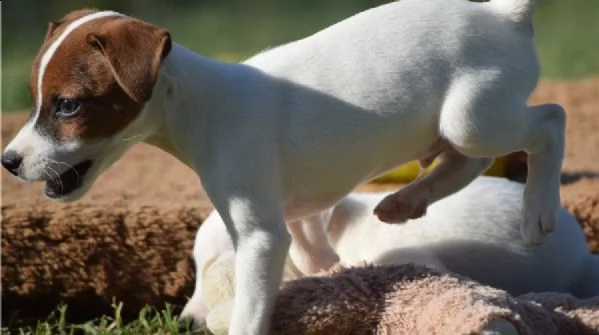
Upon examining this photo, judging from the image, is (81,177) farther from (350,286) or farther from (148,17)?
(148,17)

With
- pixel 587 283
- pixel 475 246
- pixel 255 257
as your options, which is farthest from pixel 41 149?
pixel 587 283

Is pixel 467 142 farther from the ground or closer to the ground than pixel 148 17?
farther from the ground

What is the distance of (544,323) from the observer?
118 inches

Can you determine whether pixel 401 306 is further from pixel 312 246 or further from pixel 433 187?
pixel 312 246

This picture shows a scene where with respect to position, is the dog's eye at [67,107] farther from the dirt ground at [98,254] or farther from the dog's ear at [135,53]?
the dirt ground at [98,254]

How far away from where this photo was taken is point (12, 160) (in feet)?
9.31

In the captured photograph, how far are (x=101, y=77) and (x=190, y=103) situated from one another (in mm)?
293

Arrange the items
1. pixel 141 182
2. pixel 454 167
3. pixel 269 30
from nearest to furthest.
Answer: pixel 454 167 → pixel 141 182 → pixel 269 30

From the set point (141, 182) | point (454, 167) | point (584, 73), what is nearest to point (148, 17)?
point (584, 73)

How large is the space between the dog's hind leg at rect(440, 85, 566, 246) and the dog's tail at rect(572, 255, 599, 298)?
18.2 inches

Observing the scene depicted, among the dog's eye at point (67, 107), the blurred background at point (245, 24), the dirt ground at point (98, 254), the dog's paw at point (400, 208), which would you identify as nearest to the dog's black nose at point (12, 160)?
the dog's eye at point (67, 107)

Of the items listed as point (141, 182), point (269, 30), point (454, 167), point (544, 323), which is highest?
point (454, 167)

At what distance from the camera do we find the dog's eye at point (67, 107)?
280cm

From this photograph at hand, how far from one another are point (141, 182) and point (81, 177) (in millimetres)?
2360
